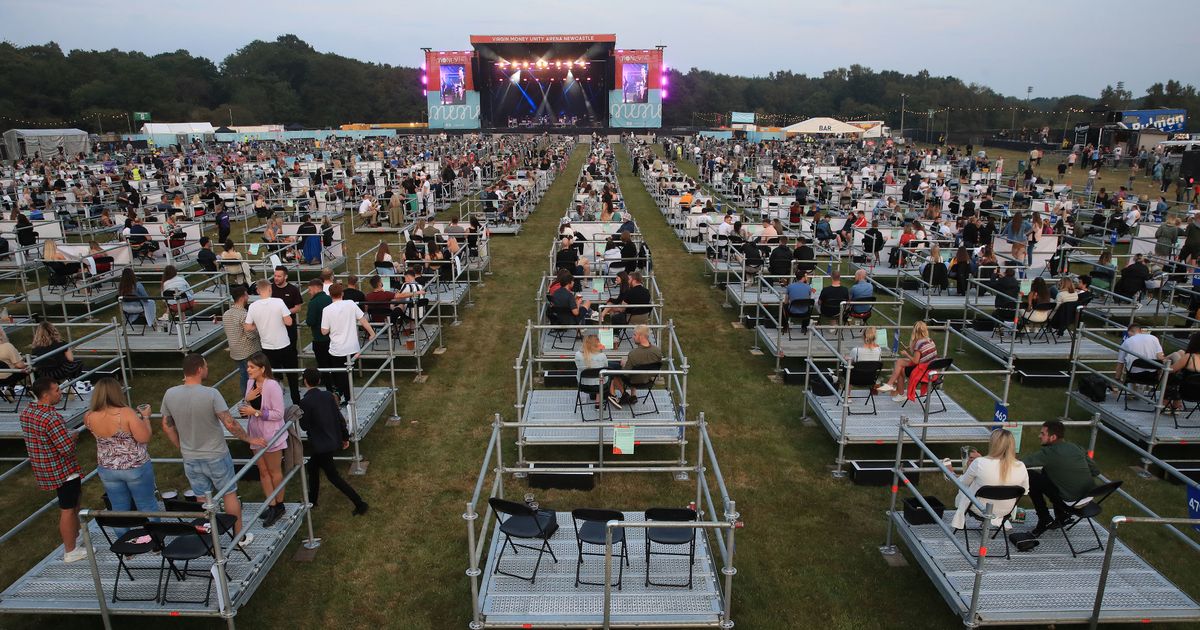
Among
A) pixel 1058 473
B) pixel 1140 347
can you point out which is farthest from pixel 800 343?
pixel 1058 473

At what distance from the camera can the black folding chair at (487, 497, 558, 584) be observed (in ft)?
20.6

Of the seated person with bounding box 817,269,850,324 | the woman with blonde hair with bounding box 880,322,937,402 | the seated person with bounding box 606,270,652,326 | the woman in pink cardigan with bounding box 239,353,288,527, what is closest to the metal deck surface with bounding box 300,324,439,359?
the seated person with bounding box 606,270,652,326

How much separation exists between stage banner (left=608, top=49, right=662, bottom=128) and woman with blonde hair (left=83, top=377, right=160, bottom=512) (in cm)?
6904

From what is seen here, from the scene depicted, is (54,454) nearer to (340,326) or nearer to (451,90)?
(340,326)

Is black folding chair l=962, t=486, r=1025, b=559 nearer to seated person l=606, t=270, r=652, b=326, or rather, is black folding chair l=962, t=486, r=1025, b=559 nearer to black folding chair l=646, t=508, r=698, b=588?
black folding chair l=646, t=508, r=698, b=588

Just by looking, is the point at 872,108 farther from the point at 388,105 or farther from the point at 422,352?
the point at 422,352

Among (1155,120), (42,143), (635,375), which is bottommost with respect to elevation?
(635,375)

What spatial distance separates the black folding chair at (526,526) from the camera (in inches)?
247

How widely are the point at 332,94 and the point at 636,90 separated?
7671 centimetres

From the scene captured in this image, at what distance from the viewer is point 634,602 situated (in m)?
6.03

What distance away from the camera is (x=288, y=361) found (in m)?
10.3

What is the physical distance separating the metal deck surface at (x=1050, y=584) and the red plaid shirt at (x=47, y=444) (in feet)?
26.1

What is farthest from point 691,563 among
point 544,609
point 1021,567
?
point 1021,567

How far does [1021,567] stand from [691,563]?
3.09 meters
